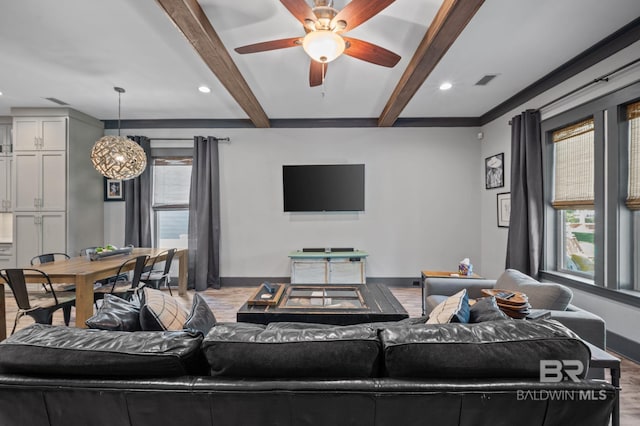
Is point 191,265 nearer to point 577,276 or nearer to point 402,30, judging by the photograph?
point 402,30

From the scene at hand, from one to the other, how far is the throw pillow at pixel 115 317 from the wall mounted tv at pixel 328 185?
135 inches

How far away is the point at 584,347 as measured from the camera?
1077 mm

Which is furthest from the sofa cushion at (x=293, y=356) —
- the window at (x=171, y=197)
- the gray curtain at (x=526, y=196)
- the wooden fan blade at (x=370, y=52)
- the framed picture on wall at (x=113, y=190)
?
the framed picture on wall at (x=113, y=190)

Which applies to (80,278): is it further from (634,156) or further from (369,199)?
(634,156)

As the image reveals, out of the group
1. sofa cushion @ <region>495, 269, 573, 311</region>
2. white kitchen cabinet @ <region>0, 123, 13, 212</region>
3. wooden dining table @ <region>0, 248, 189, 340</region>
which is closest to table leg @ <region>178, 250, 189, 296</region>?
wooden dining table @ <region>0, 248, 189, 340</region>

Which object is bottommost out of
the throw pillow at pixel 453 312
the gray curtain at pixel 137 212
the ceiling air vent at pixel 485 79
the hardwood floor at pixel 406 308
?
the hardwood floor at pixel 406 308

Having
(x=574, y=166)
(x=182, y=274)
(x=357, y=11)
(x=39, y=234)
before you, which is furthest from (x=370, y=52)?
(x=39, y=234)

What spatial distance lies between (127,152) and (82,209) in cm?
174

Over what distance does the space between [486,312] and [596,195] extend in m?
2.21

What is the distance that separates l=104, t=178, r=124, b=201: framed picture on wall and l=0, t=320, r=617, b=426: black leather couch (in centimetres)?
452

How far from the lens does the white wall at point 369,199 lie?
15.9ft

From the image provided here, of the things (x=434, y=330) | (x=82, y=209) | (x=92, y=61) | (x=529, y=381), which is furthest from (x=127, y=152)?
(x=529, y=381)

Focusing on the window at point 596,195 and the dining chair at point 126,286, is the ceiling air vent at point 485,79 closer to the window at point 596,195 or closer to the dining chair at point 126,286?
the window at point 596,195

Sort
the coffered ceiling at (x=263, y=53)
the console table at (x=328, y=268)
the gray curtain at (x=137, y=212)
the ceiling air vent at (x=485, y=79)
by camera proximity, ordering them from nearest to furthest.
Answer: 1. the coffered ceiling at (x=263, y=53)
2. the ceiling air vent at (x=485, y=79)
3. the console table at (x=328, y=268)
4. the gray curtain at (x=137, y=212)
